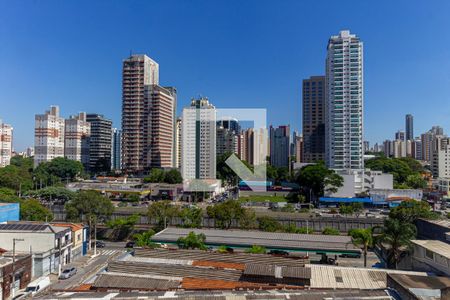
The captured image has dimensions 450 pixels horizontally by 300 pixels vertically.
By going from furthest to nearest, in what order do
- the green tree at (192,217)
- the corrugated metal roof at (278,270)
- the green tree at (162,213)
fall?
the green tree at (192,217) < the green tree at (162,213) < the corrugated metal roof at (278,270)

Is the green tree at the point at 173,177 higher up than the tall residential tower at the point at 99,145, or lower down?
lower down

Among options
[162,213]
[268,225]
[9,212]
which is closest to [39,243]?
[9,212]

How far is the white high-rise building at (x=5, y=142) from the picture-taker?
60778 mm

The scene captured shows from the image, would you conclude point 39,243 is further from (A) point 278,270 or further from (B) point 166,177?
(B) point 166,177

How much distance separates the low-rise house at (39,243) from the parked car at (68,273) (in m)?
0.61

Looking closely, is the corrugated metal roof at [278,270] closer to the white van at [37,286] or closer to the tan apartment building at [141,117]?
the white van at [37,286]

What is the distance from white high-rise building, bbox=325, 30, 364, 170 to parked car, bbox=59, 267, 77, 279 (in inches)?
1225

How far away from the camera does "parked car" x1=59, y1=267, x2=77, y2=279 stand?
46.8 ft

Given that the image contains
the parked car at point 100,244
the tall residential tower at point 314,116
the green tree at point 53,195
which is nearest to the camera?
the parked car at point 100,244

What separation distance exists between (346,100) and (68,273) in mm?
32801

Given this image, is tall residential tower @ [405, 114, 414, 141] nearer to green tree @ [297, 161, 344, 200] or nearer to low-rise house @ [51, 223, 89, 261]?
green tree @ [297, 161, 344, 200]

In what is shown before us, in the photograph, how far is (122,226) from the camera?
21547 mm

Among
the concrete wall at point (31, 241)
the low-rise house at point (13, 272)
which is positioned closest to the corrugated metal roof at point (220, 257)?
the low-rise house at point (13, 272)

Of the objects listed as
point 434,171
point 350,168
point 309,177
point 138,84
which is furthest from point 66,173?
point 434,171
